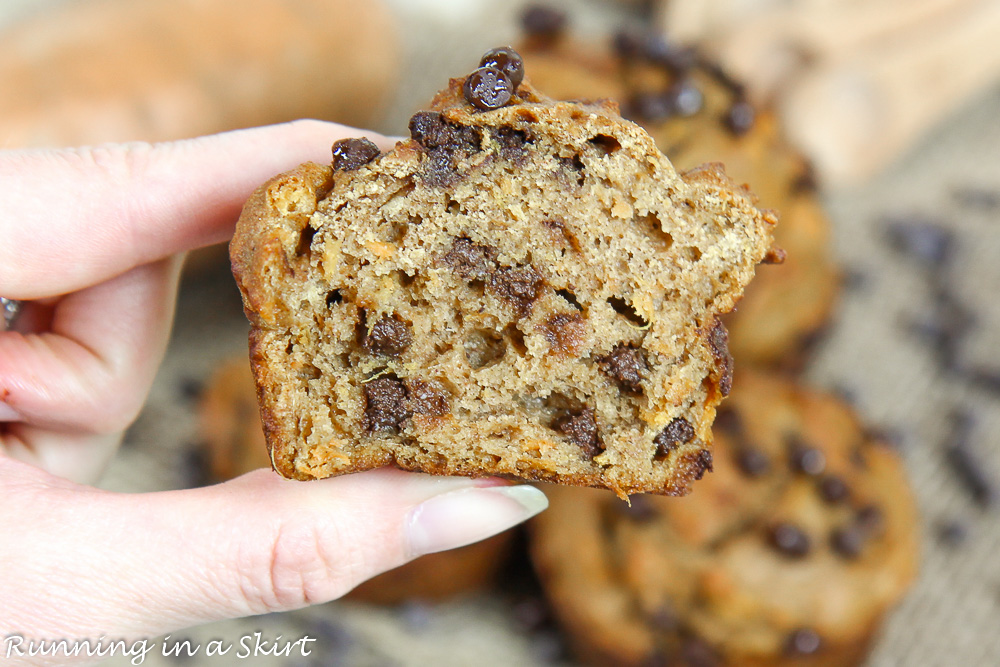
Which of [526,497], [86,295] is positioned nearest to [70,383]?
[86,295]

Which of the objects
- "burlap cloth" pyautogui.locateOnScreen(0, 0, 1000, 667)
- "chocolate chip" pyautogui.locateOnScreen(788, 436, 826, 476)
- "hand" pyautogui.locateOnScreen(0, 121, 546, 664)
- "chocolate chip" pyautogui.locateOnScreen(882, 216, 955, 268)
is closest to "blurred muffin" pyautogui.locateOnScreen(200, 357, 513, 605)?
"burlap cloth" pyautogui.locateOnScreen(0, 0, 1000, 667)

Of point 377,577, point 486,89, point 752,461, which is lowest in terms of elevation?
point 377,577

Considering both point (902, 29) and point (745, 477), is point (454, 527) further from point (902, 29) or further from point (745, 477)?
point (902, 29)

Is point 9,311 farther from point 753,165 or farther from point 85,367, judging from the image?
point 753,165

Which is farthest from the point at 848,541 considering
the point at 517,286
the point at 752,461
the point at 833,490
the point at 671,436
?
the point at 517,286

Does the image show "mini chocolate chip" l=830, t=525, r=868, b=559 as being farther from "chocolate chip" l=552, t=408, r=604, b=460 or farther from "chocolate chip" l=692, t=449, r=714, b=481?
"chocolate chip" l=552, t=408, r=604, b=460
